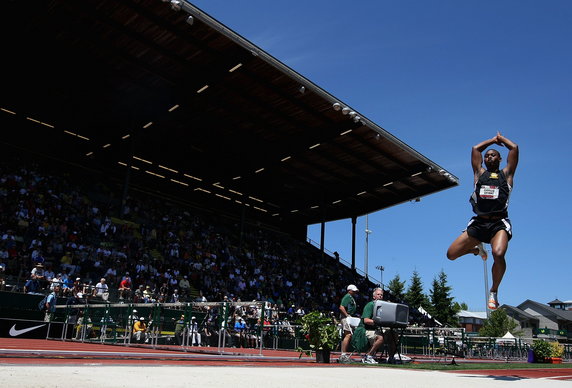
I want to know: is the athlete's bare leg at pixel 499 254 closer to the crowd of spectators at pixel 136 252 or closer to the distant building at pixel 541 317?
the crowd of spectators at pixel 136 252

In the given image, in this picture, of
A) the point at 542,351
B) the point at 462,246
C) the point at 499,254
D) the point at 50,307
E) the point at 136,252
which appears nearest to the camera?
the point at 499,254

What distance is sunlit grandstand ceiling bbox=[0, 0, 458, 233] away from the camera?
17.3 m

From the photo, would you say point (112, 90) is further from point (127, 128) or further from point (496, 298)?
point (496, 298)

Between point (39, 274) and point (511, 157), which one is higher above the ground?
point (511, 157)

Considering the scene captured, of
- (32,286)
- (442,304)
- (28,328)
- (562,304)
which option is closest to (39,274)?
(32,286)

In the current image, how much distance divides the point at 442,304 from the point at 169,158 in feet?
133

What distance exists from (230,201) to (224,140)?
1085cm

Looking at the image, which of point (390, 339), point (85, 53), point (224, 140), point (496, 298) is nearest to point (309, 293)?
point (224, 140)

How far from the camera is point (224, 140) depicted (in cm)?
2595

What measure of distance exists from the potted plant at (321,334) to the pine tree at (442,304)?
5142 cm

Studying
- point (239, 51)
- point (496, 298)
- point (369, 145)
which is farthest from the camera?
point (369, 145)

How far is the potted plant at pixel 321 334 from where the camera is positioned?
9.41 m

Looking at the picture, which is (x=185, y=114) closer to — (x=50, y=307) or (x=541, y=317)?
(x=50, y=307)

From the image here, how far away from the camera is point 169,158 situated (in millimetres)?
29266
